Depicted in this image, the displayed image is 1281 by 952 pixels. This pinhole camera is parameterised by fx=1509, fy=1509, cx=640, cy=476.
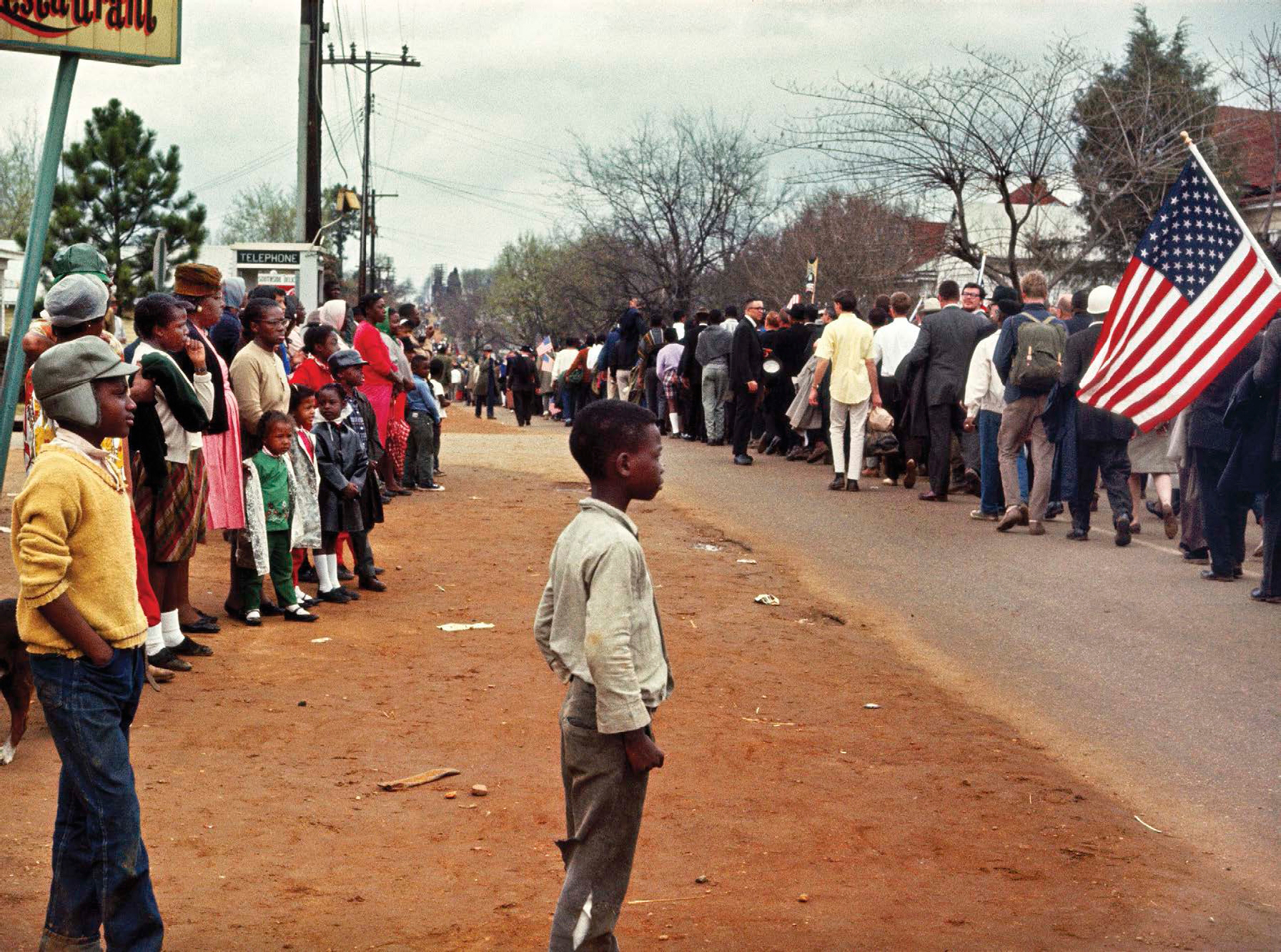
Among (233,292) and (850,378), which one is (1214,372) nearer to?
(850,378)

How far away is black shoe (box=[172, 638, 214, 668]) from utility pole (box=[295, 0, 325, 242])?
17618 millimetres

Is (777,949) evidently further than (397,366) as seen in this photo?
No

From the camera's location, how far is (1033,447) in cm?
1365

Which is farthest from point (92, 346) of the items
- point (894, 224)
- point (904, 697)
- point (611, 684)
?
point (894, 224)

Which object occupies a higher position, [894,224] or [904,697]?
[894,224]

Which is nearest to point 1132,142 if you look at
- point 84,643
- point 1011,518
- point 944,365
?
point 944,365

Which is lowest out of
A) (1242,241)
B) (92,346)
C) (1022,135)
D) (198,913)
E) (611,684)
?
(198,913)

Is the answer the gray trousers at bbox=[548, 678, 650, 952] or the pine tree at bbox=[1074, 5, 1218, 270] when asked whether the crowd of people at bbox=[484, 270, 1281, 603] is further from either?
the gray trousers at bbox=[548, 678, 650, 952]

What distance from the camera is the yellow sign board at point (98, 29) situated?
609 centimetres

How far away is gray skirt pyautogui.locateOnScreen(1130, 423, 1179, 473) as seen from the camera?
44.0 ft

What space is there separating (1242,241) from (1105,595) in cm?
257

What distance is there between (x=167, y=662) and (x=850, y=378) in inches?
407

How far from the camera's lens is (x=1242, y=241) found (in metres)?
9.54

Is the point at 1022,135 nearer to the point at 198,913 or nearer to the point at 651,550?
the point at 651,550
